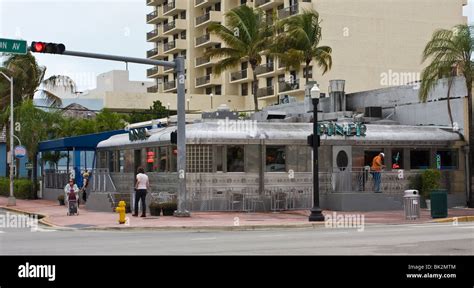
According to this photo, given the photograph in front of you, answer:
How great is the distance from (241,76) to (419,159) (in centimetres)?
5007

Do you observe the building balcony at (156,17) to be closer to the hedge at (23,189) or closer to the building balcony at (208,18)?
the building balcony at (208,18)

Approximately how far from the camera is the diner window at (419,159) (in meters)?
35.1

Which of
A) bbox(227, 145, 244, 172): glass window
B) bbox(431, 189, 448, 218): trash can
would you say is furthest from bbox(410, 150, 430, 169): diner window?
bbox(227, 145, 244, 172): glass window

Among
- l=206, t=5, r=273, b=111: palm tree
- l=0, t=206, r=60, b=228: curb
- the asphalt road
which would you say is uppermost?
l=206, t=5, r=273, b=111: palm tree

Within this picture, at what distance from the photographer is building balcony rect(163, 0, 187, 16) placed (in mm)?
91000

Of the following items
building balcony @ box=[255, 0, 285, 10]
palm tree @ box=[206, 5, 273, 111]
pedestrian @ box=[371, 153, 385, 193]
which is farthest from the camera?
building balcony @ box=[255, 0, 285, 10]

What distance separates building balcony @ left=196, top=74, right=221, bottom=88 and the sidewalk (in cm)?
5527

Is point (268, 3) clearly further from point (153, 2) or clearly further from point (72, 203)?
point (72, 203)

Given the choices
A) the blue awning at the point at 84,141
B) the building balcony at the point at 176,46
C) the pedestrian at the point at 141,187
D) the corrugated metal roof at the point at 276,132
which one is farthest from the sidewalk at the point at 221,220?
the building balcony at the point at 176,46

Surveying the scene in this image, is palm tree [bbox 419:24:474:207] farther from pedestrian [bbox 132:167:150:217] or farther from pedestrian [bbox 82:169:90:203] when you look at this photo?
pedestrian [bbox 82:169:90:203]

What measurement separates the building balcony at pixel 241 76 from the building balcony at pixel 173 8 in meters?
12.0

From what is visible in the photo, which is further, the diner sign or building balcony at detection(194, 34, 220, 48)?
building balcony at detection(194, 34, 220, 48)
